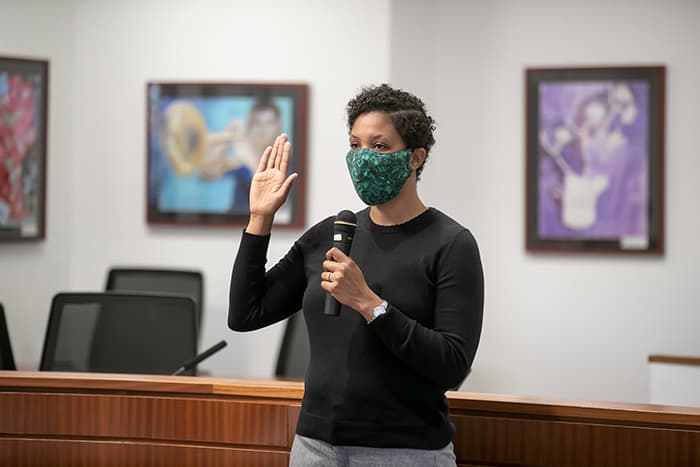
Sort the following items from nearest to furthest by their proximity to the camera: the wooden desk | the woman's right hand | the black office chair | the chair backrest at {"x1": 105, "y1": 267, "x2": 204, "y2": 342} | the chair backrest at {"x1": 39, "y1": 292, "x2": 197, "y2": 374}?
1. the woman's right hand
2. the wooden desk
3. the black office chair
4. the chair backrest at {"x1": 39, "y1": 292, "x2": 197, "y2": 374}
5. the chair backrest at {"x1": 105, "y1": 267, "x2": 204, "y2": 342}

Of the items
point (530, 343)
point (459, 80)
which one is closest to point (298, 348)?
point (530, 343)

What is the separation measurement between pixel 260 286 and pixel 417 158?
0.42m

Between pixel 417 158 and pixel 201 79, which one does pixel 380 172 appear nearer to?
pixel 417 158

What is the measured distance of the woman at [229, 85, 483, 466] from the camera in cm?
163

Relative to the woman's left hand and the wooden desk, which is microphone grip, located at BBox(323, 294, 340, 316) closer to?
the woman's left hand

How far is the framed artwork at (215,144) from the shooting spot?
14.7 feet

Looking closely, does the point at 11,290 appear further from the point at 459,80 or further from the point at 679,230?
the point at 679,230

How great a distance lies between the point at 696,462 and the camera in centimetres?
201

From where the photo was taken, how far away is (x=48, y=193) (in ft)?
15.3

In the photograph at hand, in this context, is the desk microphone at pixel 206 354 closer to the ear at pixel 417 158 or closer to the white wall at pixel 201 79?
the ear at pixel 417 158

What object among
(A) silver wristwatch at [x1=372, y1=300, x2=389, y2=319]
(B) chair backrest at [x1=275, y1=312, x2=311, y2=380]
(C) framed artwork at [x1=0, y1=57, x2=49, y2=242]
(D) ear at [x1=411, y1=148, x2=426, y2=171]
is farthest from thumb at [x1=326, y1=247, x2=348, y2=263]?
(C) framed artwork at [x1=0, y1=57, x2=49, y2=242]

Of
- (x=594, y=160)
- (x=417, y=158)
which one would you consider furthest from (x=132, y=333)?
(x=594, y=160)

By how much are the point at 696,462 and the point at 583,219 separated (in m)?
2.55

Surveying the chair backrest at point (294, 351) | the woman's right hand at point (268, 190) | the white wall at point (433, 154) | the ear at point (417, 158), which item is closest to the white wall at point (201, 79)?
the white wall at point (433, 154)
